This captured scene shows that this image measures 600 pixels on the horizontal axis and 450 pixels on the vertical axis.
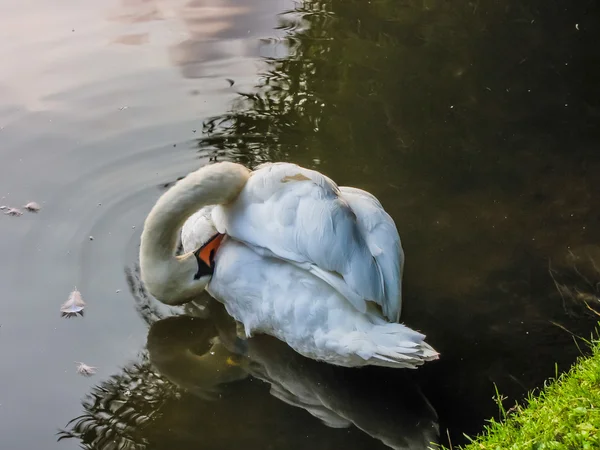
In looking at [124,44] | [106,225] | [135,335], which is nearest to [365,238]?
[135,335]

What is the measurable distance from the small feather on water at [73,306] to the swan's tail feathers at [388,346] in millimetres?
1556

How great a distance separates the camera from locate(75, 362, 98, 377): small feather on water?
3666 mm

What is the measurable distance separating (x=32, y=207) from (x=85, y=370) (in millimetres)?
1507

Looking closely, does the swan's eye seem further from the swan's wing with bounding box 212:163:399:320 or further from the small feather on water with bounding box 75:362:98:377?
the small feather on water with bounding box 75:362:98:377

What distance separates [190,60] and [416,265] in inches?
124

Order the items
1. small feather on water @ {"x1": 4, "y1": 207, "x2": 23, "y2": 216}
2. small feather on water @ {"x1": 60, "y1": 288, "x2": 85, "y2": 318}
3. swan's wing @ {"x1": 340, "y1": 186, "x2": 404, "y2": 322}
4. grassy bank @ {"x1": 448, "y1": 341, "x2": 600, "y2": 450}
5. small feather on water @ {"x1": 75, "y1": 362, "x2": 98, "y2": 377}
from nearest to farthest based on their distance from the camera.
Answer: grassy bank @ {"x1": 448, "y1": 341, "x2": 600, "y2": 450}
swan's wing @ {"x1": 340, "y1": 186, "x2": 404, "y2": 322}
small feather on water @ {"x1": 75, "y1": 362, "x2": 98, "y2": 377}
small feather on water @ {"x1": 60, "y1": 288, "x2": 85, "y2": 318}
small feather on water @ {"x1": 4, "y1": 207, "x2": 23, "y2": 216}

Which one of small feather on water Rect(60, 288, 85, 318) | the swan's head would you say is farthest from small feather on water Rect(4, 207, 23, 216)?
the swan's head

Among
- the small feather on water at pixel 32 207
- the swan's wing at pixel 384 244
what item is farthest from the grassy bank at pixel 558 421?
the small feather on water at pixel 32 207

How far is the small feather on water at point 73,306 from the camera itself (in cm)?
399

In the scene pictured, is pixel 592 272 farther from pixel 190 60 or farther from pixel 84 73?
pixel 84 73

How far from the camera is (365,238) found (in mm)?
3637

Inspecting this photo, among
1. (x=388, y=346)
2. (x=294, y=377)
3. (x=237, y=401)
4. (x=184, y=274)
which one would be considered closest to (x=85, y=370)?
(x=184, y=274)

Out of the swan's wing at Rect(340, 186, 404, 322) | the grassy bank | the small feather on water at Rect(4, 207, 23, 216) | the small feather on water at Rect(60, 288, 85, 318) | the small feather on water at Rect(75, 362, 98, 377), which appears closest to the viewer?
the grassy bank

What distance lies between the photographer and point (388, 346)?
3297 mm
